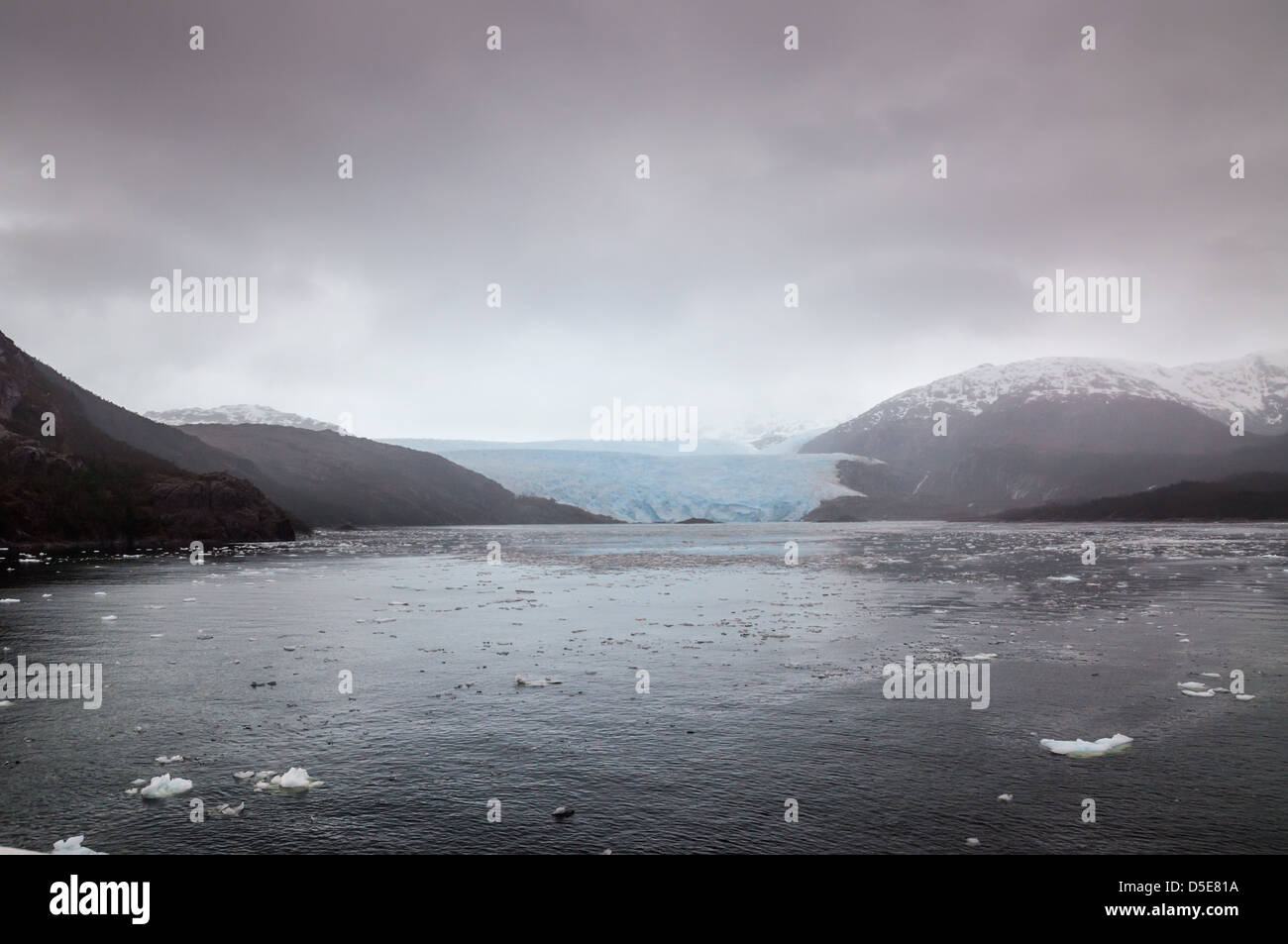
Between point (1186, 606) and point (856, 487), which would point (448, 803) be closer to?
point (1186, 606)

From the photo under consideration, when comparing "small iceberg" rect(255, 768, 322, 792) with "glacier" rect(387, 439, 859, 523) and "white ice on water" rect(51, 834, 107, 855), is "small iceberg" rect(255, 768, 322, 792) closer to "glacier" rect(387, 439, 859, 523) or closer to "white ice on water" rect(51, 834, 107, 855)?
"white ice on water" rect(51, 834, 107, 855)

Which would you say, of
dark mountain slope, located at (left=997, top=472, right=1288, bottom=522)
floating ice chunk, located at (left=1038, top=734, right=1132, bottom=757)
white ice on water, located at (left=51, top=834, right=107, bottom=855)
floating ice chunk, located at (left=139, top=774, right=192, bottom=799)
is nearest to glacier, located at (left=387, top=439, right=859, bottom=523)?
dark mountain slope, located at (left=997, top=472, right=1288, bottom=522)

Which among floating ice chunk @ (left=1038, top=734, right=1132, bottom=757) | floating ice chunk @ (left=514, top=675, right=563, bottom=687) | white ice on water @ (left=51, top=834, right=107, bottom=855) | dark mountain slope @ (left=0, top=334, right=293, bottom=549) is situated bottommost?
floating ice chunk @ (left=514, top=675, right=563, bottom=687)

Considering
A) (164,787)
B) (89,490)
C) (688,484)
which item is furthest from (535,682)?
(688,484)

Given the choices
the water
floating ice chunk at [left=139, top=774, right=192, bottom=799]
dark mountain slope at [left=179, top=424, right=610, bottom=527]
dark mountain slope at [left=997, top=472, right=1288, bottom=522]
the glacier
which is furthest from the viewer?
dark mountain slope at [left=179, top=424, right=610, bottom=527]
